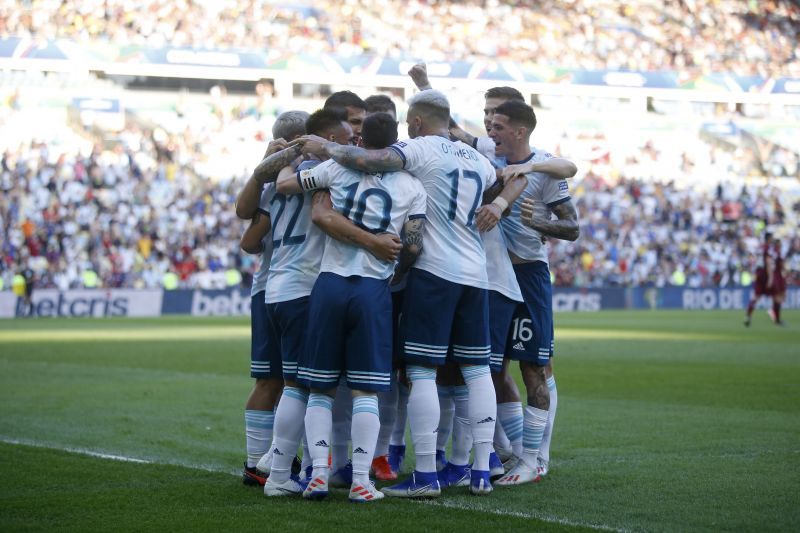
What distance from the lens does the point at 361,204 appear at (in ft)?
23.2

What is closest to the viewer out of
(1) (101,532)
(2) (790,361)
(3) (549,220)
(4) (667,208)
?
(1) (101,532)

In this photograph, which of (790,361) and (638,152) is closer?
(790,361)

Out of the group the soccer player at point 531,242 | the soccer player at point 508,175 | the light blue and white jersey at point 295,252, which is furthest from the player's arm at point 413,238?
the soccer player at point 531,242

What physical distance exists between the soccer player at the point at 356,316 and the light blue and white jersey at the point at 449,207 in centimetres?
20

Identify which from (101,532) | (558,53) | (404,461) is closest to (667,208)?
(558,53)

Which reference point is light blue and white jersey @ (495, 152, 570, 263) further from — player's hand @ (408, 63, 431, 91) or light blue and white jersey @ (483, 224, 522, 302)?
player's hand @ (408, 63, 431, 91)

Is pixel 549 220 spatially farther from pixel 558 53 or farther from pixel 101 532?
pixel 558 53

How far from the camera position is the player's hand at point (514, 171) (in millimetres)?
7828

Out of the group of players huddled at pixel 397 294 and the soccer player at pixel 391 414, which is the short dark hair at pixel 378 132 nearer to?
the group of players huddled at pixel 397 294

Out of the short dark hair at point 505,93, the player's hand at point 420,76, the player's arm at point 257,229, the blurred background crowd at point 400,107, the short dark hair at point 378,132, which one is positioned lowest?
the player's arm at point 257,229

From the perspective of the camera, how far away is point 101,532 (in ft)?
19.6

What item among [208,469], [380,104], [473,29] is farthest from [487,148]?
[473,29]

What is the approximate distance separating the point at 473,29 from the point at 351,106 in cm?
A: 4559

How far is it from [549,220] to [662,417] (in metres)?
3.92
